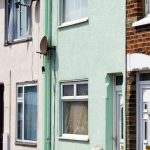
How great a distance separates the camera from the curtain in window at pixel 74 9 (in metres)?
10.9

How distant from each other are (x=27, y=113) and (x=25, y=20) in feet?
8.57

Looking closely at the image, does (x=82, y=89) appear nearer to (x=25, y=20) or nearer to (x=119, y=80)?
(x=119, y=80)

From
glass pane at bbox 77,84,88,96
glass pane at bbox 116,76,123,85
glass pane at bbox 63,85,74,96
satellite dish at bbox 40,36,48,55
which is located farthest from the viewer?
satellite dish at bbox 40,36,48,55

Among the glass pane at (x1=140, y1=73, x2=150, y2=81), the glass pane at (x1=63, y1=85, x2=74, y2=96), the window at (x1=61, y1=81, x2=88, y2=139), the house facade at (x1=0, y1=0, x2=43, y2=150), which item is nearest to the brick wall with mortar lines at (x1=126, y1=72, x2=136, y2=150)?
the glass pane at (x1=140, y1=73, x2=150, y2=81)

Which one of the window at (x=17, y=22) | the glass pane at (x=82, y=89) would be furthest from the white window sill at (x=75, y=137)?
the window at (x=17, y=22)

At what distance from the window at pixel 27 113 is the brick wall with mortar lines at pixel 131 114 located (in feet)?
12.7

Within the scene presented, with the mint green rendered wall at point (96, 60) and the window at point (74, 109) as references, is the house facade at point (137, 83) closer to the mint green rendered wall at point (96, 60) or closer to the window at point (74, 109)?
the mint green rendered wall at point (96, 60)

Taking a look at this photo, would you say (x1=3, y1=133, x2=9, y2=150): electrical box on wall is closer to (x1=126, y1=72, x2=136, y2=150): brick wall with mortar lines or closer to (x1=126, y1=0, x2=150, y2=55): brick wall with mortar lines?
(x1=126, y1=72, x2=136, y2=150): brick wall with mortar lines

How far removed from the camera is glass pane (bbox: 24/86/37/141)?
40.9ft

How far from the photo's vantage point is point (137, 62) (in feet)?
29.4

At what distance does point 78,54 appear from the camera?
10.7m

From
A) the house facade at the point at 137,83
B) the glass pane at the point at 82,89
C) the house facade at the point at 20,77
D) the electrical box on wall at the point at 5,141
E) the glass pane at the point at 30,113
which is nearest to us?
the house facade at the point at 137,83

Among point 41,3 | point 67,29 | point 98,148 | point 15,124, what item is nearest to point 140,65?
point 98,148

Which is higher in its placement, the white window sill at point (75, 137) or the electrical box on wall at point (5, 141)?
the white window sill at point (75, 137)
